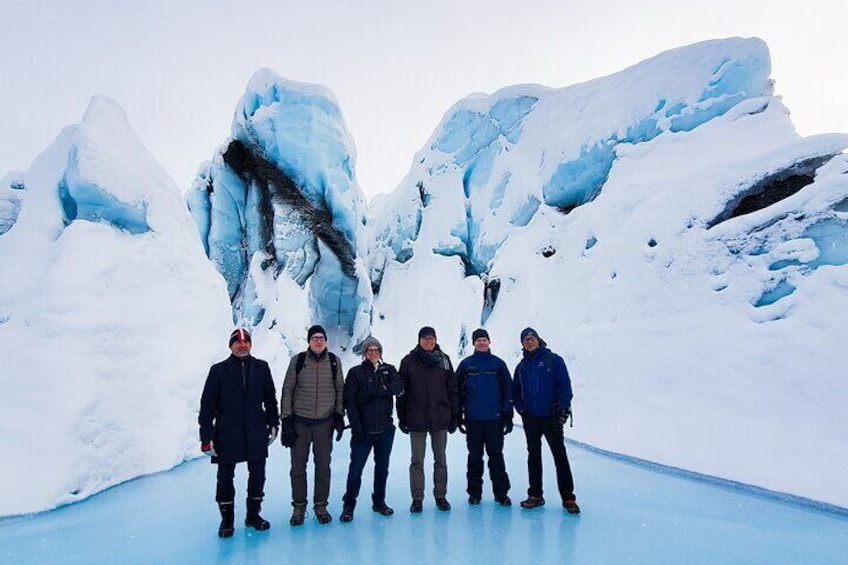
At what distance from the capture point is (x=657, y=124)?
597 inches

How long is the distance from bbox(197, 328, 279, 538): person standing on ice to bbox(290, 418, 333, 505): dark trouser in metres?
0.23

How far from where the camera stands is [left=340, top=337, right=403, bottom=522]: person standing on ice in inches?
160

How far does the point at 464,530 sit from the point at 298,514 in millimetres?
1353

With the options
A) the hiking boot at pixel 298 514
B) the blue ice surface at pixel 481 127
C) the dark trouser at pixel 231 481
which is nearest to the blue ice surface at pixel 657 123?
the blue ice surface at pixel 481 127

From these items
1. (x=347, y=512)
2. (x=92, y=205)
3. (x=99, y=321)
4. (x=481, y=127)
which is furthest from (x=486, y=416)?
(x=481, y=127)

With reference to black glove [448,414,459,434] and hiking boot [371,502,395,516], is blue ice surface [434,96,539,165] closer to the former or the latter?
black glove [448,414,459,434]

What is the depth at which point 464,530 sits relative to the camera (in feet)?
12.4

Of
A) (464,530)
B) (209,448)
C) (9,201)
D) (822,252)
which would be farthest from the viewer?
(9,201)

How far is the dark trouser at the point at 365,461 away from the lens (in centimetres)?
405

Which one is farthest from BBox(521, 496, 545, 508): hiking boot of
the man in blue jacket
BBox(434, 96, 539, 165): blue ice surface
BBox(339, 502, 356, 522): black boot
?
BBox(434, 96, 539, 165): blue ice surface

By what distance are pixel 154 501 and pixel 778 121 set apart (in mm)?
14410

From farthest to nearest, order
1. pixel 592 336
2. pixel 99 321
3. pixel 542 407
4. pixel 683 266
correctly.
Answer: pixel 592 336 < pixel 683 266 < pixel 99 321 < pixel 542 407

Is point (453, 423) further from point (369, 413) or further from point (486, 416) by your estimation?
point (369, 413)

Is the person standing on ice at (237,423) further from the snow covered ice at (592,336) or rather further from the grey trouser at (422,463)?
the grey trouser at (422,463)
